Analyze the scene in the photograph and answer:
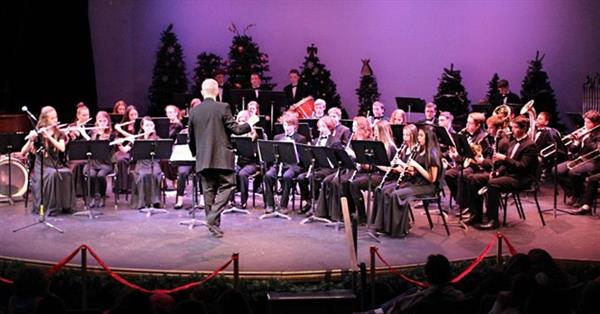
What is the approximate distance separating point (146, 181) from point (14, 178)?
2099mm

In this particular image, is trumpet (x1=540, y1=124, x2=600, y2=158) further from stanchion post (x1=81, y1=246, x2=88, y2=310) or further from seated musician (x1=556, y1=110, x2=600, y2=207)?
stanchion post (x1=81, y1=246, x2=88, y2=310)

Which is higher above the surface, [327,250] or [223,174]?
[223,174]

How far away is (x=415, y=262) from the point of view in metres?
8.24

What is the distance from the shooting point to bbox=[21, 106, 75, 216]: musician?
10445mm

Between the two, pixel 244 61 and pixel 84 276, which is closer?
pixel 84 276

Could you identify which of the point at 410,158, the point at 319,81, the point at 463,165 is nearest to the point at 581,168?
the point at 463,165

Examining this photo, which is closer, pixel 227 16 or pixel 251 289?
pixel 251 289

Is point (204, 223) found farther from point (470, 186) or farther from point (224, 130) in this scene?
point (470, 186)

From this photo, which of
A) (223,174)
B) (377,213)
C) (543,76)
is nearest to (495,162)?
(377,213)

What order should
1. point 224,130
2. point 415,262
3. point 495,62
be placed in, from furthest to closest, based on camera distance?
1. point 495,62
2. point 224,130
3. point 415,262

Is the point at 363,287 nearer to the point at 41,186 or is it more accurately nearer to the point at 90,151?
the point at 90,151

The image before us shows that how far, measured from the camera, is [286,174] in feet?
36.3

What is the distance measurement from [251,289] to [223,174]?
2128 mm

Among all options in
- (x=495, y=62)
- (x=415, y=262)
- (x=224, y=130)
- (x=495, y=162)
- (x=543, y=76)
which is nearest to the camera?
(x=415, y=262)
